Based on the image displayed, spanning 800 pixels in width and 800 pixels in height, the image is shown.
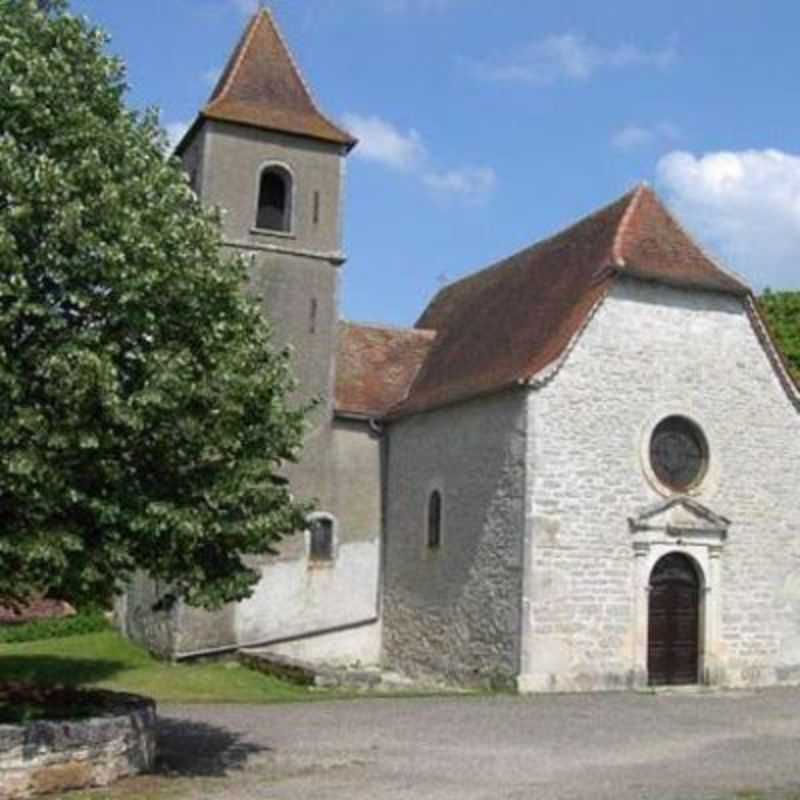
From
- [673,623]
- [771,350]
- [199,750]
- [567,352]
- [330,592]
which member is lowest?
[199,750]

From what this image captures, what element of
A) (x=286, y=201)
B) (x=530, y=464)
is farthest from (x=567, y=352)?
(x=286, y=201)

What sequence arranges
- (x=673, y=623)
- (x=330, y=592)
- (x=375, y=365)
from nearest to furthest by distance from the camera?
(x=673, y=623) < (x=330, y=592) < (x=375, y=365)

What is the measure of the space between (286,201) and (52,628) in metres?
11.7

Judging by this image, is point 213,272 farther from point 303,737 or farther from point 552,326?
point 552,326

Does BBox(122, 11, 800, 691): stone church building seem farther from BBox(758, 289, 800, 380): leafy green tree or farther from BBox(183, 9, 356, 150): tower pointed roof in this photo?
BBox(758, 289, 800, 380): leafy green tree

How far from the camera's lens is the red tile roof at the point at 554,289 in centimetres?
2162

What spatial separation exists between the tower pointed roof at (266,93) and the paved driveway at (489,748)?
44.3 feet

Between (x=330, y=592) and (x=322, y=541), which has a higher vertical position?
(x=322, y=541)

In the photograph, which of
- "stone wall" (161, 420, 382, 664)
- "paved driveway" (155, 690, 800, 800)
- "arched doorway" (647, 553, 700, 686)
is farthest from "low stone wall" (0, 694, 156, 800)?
"arched doorway" (647, 553, 700, 686)

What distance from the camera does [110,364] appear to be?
10719 mm

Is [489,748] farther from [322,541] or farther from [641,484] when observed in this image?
[322,541]

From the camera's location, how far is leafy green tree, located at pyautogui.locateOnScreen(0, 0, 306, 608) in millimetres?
10719

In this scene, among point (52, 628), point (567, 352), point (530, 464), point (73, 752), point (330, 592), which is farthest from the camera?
point (52, 628)

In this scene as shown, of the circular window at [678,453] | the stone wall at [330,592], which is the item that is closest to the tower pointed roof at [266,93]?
the stone wall at [330,592]
